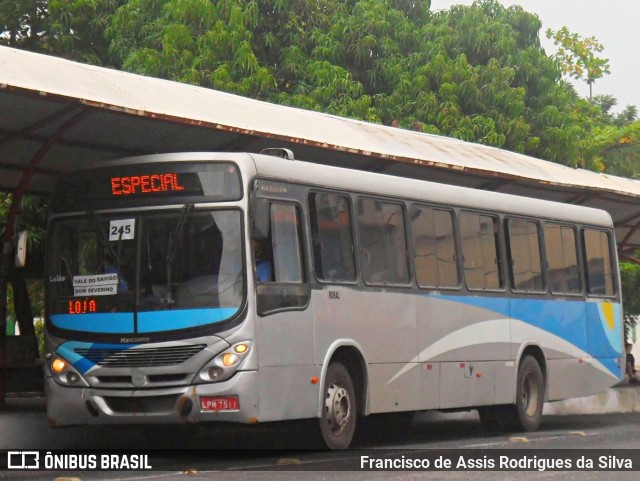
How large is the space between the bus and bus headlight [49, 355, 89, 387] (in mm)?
13

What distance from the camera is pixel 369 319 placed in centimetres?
1385

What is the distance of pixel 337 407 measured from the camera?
A: 520 inches

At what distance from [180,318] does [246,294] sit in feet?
2.04

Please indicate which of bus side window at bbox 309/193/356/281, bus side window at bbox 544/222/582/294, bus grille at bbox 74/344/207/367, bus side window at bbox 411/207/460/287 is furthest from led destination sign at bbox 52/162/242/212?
bus side window at bbox 544/222/582/294

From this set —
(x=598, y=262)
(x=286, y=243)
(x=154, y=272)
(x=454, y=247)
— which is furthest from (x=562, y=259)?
(x=154, y=272)

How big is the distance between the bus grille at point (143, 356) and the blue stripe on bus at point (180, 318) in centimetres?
18

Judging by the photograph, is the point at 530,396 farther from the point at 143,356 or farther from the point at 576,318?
the point at 143,356

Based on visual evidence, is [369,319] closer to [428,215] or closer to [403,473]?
[428,215]

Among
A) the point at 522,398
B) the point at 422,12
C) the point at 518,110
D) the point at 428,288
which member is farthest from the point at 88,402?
the point at 422,12

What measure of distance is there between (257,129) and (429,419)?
6.91m

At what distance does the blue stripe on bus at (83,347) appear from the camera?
12.2m

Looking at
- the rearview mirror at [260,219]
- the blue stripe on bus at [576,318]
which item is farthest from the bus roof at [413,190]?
the blue stripe on bus at [576,318]

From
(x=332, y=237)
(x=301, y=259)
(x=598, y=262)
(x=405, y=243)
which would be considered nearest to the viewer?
(x=301, y=259)


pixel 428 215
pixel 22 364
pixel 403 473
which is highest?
pixel 428 215
